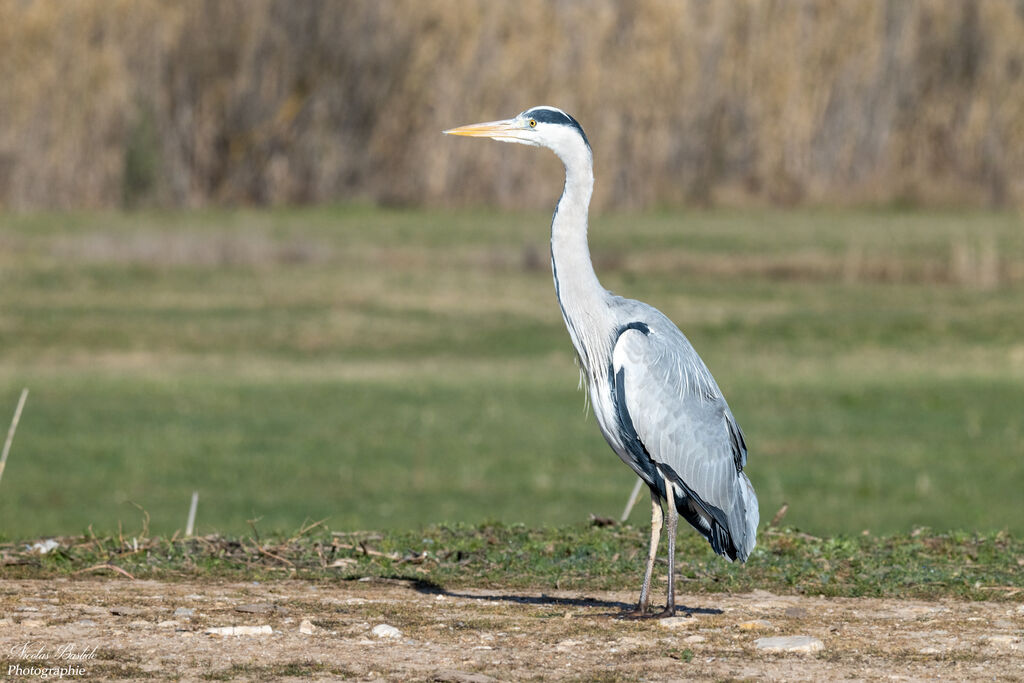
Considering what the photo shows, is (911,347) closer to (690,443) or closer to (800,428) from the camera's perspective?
(800,428)

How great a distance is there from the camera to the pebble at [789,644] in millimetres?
7109

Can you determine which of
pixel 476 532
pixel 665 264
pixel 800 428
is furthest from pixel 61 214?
pixel 476 532

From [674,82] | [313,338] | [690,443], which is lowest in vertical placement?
[313,338]

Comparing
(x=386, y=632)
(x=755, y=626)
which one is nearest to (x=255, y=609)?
(x=386, y=632)

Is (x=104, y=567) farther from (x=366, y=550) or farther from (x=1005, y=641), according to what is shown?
(x=1005, y=641)

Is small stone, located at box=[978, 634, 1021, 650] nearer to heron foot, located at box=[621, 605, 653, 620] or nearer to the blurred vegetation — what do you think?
the blurred vegetation

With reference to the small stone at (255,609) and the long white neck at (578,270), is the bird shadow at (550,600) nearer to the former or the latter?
the small stone at (255,609)

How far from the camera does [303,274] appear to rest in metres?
34.2

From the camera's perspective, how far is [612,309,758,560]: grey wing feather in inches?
295

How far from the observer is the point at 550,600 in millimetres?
8430

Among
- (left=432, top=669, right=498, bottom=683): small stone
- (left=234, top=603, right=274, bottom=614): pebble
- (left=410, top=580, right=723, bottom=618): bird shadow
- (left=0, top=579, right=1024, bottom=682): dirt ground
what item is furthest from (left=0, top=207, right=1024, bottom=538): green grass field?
(left=432, top=669, right=498, bottom=683): small stone

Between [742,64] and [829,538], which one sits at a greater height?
[742,64]

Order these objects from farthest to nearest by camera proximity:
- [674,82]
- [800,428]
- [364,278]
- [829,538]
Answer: [674,82], [364,278], [800,428], [829,538]

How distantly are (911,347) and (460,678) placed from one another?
22611 millimetres
